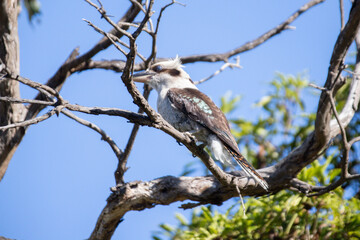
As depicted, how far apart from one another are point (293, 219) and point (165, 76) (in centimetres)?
164

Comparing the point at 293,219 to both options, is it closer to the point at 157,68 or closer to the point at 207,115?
the point at 207,115

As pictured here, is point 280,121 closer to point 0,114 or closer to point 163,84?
point 163,84

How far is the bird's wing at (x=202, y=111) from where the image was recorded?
3400 millimetres

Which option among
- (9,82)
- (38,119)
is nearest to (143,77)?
(9,82)

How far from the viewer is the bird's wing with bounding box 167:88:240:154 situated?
11.2ft

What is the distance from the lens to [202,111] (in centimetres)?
354

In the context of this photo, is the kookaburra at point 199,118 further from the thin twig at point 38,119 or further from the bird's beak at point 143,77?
the thin twig at point 38,119

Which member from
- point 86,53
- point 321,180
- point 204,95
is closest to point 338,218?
point 321,180

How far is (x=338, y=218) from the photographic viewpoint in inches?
146

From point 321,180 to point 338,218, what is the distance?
38 centimetres

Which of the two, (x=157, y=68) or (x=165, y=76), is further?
(x=157, y=68)

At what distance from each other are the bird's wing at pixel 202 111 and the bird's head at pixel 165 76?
Answer: 0.29 metres

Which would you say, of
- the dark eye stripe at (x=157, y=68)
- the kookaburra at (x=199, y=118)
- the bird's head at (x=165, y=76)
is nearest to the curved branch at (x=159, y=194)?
the kookaburra at (x=199, y=118)

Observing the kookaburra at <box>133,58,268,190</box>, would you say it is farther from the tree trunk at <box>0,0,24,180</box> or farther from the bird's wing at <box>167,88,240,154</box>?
the tree trunk at <box>0,0,24,180</box>
